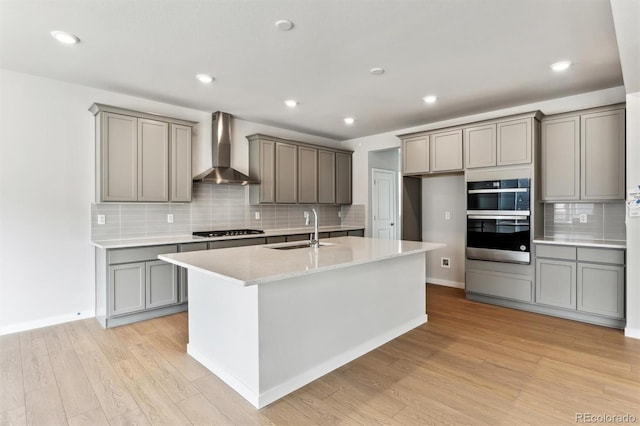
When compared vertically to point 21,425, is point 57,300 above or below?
above

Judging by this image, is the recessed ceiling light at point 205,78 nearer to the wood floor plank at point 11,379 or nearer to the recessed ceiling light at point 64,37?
the recessed ceiling light at point 64,37

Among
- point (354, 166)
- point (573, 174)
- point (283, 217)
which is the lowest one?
point (283, 217)

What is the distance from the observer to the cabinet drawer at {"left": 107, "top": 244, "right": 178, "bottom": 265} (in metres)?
3.48

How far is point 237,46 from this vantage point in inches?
110

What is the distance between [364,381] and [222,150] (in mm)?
3506

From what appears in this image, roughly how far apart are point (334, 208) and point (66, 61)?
4554 mm

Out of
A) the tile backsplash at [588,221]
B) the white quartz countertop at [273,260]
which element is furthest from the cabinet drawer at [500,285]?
the white quartz countertop at [273,260]

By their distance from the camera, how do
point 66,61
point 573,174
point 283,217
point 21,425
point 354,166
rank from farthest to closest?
point 354,166 < point 283,217 < point 573,174 < point 66,61 < point 21,425

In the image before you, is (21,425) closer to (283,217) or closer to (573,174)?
(283,217)

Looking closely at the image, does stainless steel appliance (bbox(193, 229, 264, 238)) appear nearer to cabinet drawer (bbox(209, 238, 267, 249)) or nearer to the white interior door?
cabinet drawer (bbox(209, 238, 267, 249))

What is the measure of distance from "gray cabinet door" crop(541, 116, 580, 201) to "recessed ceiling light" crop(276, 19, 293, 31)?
331 centimetres

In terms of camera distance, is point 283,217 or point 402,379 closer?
point 402,379

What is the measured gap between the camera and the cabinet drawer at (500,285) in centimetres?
403

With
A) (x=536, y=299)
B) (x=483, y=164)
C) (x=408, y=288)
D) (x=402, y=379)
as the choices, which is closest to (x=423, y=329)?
(x=408, y=288)
